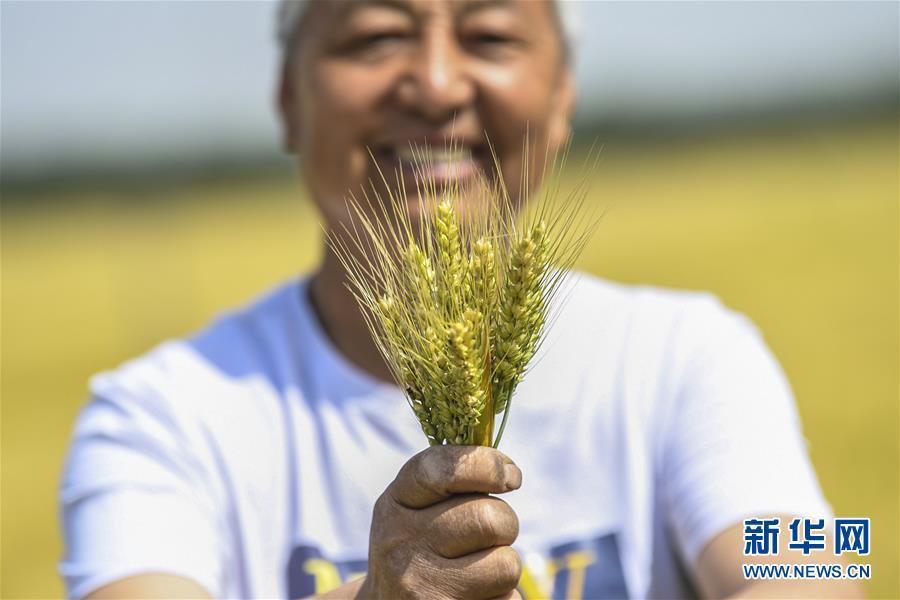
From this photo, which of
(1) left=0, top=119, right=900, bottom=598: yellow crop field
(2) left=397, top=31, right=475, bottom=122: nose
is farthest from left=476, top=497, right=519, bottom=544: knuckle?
(2) left=397, top=31, right=475, bottom=122: nose

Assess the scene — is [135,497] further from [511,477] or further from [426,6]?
[426,6]

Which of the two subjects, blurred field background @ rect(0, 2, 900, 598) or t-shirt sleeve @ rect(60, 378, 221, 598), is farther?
blurred field background @ rect(0, 2, 900, 598)

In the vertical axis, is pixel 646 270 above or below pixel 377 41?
above

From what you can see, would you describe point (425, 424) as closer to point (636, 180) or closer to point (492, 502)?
point (492, 502)

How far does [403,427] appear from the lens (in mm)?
2793

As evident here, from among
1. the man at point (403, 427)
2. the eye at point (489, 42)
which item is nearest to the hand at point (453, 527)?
the man at point (403, 427)

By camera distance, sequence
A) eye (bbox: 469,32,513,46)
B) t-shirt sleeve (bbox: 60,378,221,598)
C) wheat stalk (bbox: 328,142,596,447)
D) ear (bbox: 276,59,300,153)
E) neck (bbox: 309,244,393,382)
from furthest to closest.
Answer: ear (bbox: 276,59,300,153) → neck (bbox: 309,244,393,382) → eye (bbox: 469,32,513,46) → t-shirt sleeve (bbox: 60,378,221,598) → wheat stalk (bbox: 328,142,596,447)

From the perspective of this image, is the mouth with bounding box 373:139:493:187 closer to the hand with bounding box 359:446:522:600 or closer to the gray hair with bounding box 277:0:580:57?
the gray hair with bounding box 277:0:580:57

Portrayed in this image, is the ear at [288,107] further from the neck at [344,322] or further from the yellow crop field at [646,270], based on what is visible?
the yellow crop field at [646,270]

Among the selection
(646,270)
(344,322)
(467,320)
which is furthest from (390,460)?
(646,270)

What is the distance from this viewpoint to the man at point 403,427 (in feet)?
8.25

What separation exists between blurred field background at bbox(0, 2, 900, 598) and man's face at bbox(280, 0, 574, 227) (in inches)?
15.0

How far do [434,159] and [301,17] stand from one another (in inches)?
25.9

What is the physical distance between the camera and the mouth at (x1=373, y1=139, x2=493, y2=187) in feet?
8.45
